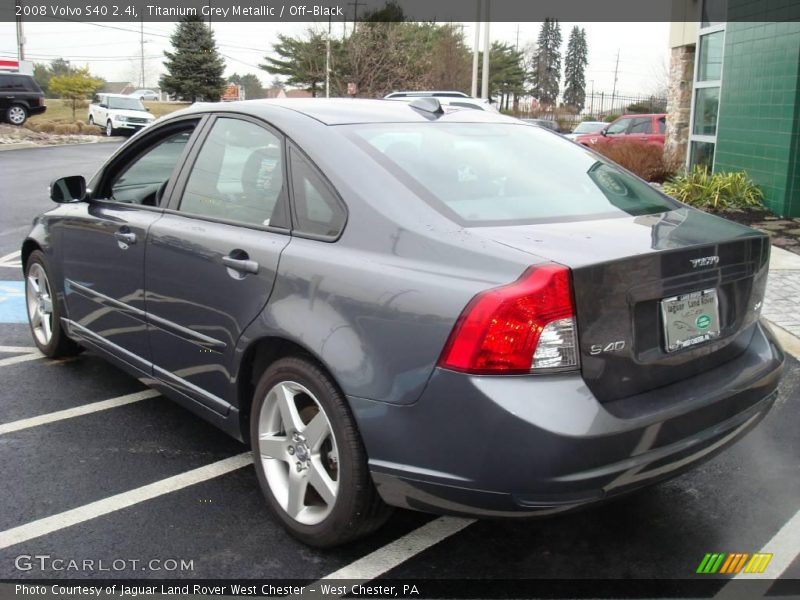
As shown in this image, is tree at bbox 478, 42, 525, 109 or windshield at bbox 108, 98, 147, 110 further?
tree at bbox 478, 42, 525, 109

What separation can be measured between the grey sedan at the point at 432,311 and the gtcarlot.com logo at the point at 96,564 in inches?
16.8

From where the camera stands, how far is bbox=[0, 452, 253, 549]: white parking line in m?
3.03

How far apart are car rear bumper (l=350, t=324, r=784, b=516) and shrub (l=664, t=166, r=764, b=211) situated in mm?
9210

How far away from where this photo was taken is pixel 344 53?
1870 inches

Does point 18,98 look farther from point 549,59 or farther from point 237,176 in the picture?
point 549,59

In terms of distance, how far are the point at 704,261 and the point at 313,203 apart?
4.73 ft

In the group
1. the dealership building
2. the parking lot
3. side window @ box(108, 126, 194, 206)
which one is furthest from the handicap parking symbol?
the dealership building

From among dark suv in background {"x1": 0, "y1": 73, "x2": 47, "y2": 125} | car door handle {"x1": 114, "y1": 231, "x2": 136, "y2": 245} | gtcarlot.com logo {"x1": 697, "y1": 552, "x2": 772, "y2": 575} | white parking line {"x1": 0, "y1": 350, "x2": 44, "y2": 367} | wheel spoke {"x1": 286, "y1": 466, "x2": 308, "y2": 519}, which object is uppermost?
dark suv in background {"x1": 0, "y1": 73, "x2": 47, "y2": 125}

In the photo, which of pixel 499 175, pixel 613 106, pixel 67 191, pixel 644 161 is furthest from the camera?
pixel 613 106

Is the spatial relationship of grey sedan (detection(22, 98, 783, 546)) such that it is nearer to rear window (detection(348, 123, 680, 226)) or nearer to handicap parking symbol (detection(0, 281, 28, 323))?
rear window (detection(348, 123, 680, 226))

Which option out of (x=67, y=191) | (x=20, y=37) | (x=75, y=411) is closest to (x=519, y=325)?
(x=75, y=411)

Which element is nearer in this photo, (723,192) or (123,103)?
(723,192)

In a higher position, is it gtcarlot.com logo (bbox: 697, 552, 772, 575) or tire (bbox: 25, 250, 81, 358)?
tire (bbox: 25, 250, 81, 358)

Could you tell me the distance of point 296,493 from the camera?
2957 millimetres
